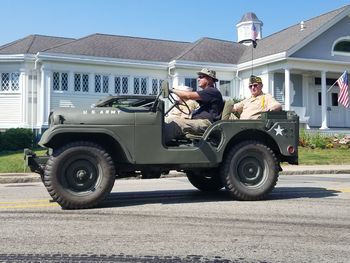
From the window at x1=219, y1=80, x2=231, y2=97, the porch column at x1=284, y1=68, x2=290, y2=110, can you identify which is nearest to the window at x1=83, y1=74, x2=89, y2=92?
the window at x1=219, y1=80, x2=231, y2=97

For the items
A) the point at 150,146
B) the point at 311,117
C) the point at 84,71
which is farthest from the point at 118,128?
the point at 311,117

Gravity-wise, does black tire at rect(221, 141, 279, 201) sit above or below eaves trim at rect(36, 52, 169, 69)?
below

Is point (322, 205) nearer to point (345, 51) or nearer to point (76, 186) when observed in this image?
point (76, 186)

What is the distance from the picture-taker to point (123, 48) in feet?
90.5

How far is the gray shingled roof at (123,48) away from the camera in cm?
2595

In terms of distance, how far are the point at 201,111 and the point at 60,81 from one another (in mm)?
19249

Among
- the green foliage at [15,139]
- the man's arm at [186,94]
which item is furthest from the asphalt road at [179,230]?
the green foliage at [15,139]

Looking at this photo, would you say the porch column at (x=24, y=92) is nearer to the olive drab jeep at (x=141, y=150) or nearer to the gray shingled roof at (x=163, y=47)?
the gray shingled roof at (x=163, y=47)

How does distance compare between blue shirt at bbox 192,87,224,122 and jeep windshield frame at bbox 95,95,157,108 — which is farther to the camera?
blue shirt at bbox 192,87,224,122

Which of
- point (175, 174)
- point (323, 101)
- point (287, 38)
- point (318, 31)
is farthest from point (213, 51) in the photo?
point (175, 174)

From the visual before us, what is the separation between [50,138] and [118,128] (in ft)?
2.81

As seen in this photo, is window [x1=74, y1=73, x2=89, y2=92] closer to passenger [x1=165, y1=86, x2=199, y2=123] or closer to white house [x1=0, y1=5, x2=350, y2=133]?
white house [x1=0, y1=5, x2=350, y2=133]

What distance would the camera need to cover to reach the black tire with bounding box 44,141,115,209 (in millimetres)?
6117

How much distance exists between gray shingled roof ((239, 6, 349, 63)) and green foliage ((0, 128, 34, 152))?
1286cm
